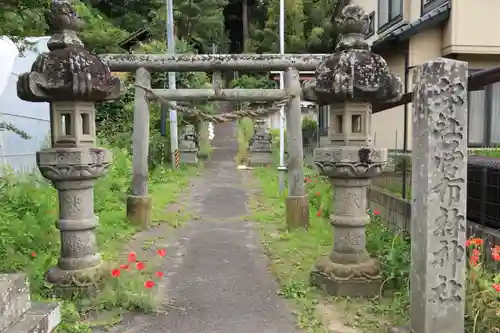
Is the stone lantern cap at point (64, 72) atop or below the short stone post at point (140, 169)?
atop

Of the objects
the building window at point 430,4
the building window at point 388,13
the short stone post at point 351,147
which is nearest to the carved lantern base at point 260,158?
the building window at point 388,13

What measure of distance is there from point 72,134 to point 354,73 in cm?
302

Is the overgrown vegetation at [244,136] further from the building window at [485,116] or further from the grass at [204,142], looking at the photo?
the building window at [485,116]

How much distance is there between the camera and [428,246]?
335cm

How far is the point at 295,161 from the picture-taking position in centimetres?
891

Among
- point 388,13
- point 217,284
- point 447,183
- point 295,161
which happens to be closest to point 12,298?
point 447,183

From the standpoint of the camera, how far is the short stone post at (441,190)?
130 inches

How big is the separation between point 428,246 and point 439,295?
14.4 inches

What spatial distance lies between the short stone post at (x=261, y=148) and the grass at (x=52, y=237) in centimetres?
957

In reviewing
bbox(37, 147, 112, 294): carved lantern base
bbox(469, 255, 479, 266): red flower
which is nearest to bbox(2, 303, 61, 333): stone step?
bbox(37, 147, 112, 294): carved lantern base

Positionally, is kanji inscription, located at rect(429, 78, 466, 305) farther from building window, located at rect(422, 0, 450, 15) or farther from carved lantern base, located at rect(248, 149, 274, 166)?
carved lantern base, located at rect(248, 149, 274, 166)

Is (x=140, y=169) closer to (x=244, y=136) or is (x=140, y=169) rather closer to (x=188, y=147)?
(x=188, y=147)

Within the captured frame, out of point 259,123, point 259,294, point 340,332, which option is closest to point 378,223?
point 259,294

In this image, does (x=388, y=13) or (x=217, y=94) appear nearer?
(x=217, y=94)
